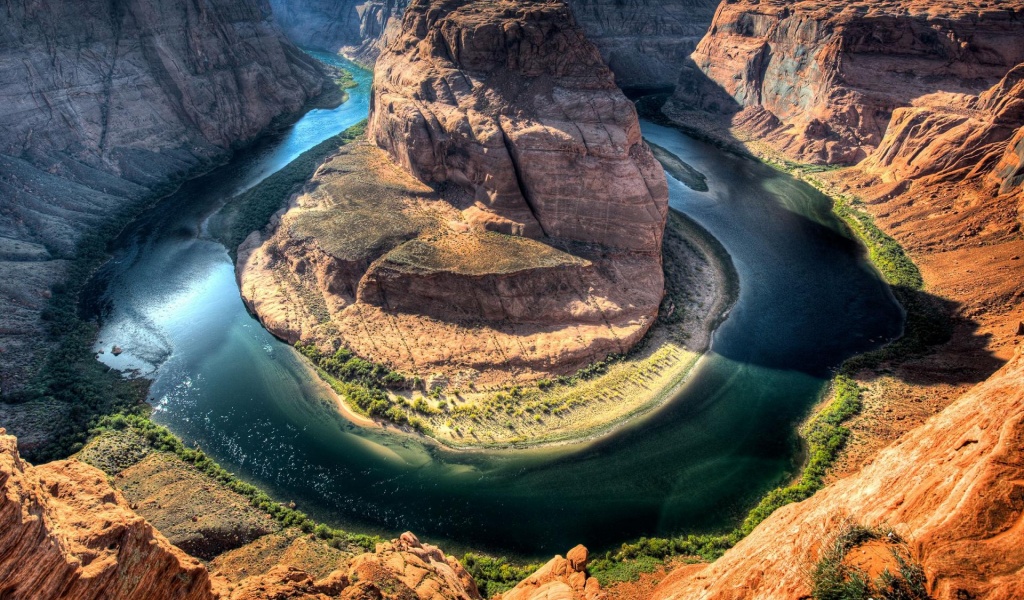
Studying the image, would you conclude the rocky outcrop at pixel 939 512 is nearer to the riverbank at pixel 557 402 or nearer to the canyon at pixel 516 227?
the canyon at pixel 516 227

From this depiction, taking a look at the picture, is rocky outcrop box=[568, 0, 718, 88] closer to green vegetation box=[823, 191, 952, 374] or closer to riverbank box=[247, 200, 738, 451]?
green vegetation box=[823, 191, 952, 374]

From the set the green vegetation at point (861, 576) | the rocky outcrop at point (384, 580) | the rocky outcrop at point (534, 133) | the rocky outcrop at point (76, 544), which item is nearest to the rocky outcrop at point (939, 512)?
the green vegetation at point (861, 576)

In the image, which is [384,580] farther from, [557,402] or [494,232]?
[494,232]

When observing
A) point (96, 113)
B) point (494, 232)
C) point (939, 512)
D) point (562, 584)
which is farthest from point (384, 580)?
point (96, 113)

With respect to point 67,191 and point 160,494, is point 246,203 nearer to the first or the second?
point 67,191

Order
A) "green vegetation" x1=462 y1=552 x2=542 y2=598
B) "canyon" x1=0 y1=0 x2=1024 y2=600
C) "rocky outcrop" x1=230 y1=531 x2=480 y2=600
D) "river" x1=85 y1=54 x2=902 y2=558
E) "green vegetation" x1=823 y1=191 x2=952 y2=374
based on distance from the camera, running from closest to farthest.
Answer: "canyon" x1=0 y1=0 x2=1024 y2=600, "rocky outcrop" x1=230 y1=531 x2=480 y2=600, "green vegetation" x1=462 y1=552 x2=542 y2=598, "river" x1=85 y1=54 x2=902 y2=558, "green vegetation" x1=823 y1=191 x2=952 y2=374

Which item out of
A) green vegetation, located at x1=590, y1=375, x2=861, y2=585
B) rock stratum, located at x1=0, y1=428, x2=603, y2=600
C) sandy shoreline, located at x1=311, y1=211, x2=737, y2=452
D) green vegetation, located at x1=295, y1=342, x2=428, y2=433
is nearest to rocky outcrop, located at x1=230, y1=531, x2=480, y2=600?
rock stratum, located at x1=0, y1=428, x2=603, y2=600
